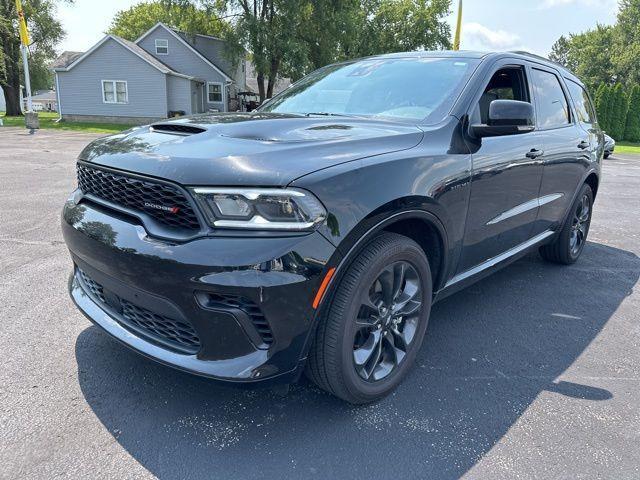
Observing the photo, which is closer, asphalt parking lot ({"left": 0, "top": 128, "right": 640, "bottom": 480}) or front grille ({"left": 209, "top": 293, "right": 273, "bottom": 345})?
front grille ({"left": 209, "top": 293, "right": 273, "bottom": 345})

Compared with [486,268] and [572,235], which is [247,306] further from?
[572,235]

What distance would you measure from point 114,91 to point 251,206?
102 feet

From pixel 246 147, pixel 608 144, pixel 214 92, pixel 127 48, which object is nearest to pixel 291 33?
pixel 214 92

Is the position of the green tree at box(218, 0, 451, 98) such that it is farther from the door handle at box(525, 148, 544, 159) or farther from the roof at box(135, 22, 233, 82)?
the door handle at box(525, 148, 544, 159)

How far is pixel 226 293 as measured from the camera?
198 centimetres

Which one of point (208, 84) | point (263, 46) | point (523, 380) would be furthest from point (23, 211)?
point (208, 84)

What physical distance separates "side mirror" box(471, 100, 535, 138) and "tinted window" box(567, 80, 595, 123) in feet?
7.10

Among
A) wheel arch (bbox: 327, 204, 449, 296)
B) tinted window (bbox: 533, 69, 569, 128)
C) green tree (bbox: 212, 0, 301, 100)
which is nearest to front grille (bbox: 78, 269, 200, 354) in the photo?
wheel arch (bbox: 327, 204, 449, 296)

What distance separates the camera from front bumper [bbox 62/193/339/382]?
197cm

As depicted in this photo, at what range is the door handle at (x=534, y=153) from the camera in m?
3.59

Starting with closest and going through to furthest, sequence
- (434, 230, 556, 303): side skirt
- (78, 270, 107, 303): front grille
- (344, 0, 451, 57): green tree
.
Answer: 1. (78, 270, 107, 303): front grille
2. (434, 230, 556, 303): side skirt
3. (344, 0, 451, 57): green tree

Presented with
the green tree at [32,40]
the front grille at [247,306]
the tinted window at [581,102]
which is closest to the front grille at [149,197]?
the front grille at [247,306]

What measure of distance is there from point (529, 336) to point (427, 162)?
5.50ft

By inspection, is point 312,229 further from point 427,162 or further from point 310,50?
point 310,50
